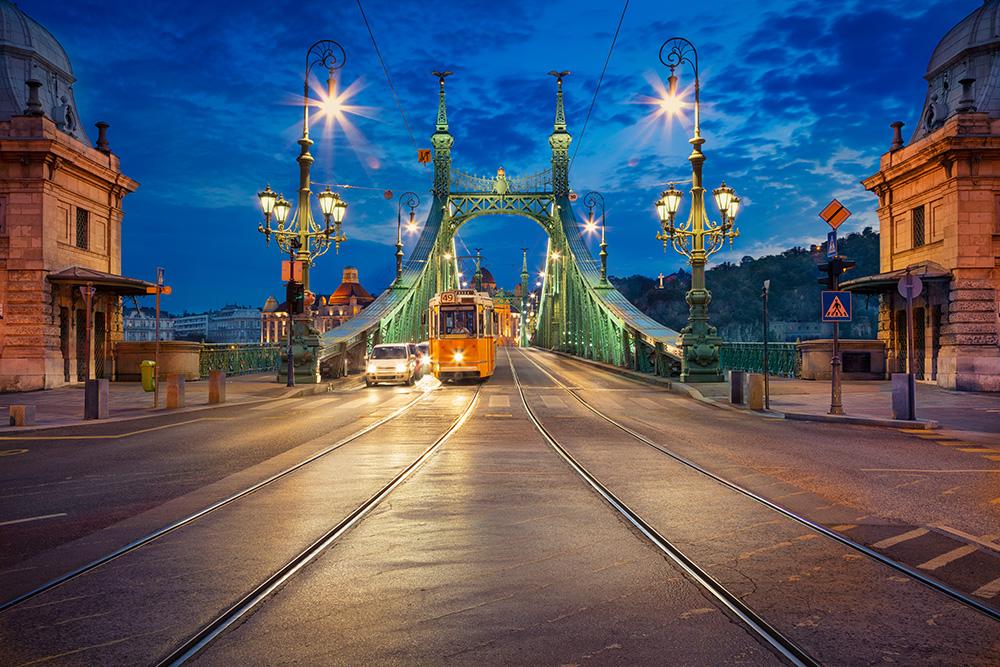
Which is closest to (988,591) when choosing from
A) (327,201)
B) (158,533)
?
(158,533)

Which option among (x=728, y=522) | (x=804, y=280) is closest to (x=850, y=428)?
(x=728, y=522)

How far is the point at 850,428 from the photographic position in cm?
1463

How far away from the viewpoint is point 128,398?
73.8ft

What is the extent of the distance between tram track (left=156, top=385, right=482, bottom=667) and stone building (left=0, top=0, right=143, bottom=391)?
63.1 feet

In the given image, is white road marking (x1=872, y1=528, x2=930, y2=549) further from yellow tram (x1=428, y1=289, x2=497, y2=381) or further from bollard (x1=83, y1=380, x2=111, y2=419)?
yellow tram (x1=428, y1=289, x2=497, y2=381)

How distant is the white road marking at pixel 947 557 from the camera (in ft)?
17.5

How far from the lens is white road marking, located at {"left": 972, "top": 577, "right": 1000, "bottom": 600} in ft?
15.3

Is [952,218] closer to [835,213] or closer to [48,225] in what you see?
[835,213]

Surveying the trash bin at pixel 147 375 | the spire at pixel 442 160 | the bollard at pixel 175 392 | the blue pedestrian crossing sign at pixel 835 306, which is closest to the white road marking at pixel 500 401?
the bollard at pixel 175 392

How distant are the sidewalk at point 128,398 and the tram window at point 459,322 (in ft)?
19.6

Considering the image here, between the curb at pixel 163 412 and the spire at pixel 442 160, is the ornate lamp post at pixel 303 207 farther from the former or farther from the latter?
the spire at pixel 442 160

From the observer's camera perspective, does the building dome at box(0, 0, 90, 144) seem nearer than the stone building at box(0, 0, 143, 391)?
No

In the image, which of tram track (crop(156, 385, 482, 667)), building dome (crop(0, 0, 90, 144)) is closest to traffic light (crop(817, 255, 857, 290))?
tram track (crop(156, 385, 482, 667))

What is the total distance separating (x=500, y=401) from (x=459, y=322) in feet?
32.4
